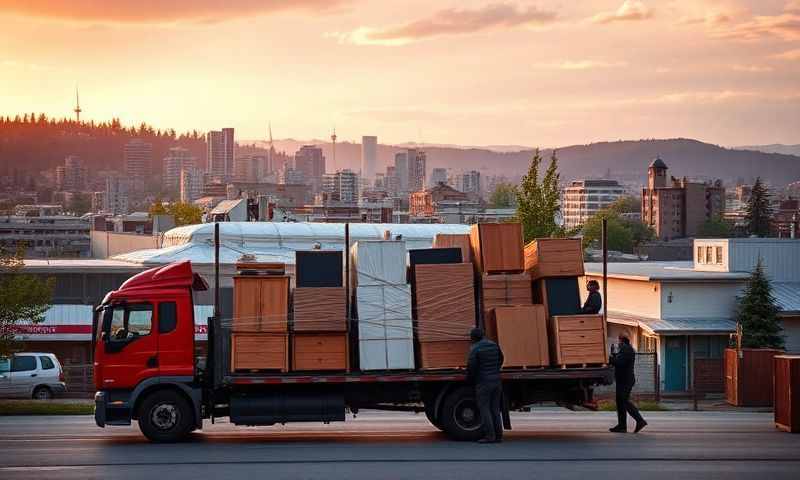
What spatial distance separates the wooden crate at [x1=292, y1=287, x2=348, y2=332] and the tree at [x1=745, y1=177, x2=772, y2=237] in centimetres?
15627

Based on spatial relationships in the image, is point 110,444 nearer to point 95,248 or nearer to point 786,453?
point 786,453

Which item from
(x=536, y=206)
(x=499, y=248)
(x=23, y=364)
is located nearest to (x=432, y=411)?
(x=499, y=248)

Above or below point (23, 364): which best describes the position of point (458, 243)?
above

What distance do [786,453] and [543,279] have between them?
5133mm

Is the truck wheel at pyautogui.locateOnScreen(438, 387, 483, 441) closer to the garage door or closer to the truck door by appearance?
the truck door

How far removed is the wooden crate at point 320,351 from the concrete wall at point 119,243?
60970 mm

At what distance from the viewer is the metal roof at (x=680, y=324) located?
145 feet

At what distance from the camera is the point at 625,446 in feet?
64.9

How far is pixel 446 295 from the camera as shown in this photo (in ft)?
70.6

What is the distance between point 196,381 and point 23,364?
20.1 metres

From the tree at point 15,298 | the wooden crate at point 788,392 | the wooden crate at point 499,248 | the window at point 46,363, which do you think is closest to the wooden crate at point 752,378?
the wooden crate at point 788,392

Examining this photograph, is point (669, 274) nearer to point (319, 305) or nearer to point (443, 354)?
point (443, 354)

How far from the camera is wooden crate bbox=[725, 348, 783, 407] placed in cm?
3152

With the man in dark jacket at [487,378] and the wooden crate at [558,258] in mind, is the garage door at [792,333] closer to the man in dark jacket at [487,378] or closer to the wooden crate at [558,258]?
the wooden crate at [558,258]
